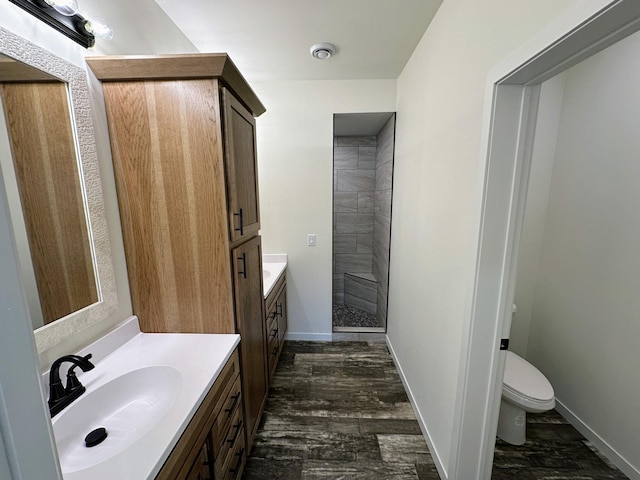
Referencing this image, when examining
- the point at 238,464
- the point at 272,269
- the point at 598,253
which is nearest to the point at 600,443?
the point at 598,253

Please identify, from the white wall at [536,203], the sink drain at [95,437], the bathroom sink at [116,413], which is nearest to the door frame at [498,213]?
the white wall at [536,203]

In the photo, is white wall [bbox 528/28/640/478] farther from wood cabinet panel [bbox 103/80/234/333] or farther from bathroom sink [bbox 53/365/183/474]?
bathroom sink [bbox 53/365/183/474]

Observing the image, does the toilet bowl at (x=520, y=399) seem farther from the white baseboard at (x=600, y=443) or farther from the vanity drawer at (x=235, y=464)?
the vanity drawer at (x=235, y=464)

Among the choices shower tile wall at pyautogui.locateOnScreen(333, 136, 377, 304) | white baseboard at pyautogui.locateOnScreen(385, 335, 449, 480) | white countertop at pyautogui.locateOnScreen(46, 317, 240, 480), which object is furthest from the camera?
shower tile wall at pyautogui.locateOnScreen(333, 136, 377, 304)

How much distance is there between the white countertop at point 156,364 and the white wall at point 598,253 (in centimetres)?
219

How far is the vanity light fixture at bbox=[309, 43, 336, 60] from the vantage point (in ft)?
6.03

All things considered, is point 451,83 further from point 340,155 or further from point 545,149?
point 340,155

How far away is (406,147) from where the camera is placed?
7.04 ft

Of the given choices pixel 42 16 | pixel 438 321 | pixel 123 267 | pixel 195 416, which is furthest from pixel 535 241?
pixel 42 16

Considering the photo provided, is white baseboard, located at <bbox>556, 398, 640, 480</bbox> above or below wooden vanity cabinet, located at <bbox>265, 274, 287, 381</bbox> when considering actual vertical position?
below

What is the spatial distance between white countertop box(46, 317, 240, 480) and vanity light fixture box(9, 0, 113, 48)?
1.21m

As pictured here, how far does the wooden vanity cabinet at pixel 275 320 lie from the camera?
2.02 meters

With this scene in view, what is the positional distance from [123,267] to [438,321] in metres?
1.71

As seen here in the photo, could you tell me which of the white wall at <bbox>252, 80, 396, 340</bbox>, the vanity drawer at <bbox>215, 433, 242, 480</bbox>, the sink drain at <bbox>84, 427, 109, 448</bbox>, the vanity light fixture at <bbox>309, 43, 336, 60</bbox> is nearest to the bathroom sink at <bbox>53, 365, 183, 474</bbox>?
the sink drain at <bbox>84, 427, 109, 448</bbox>
